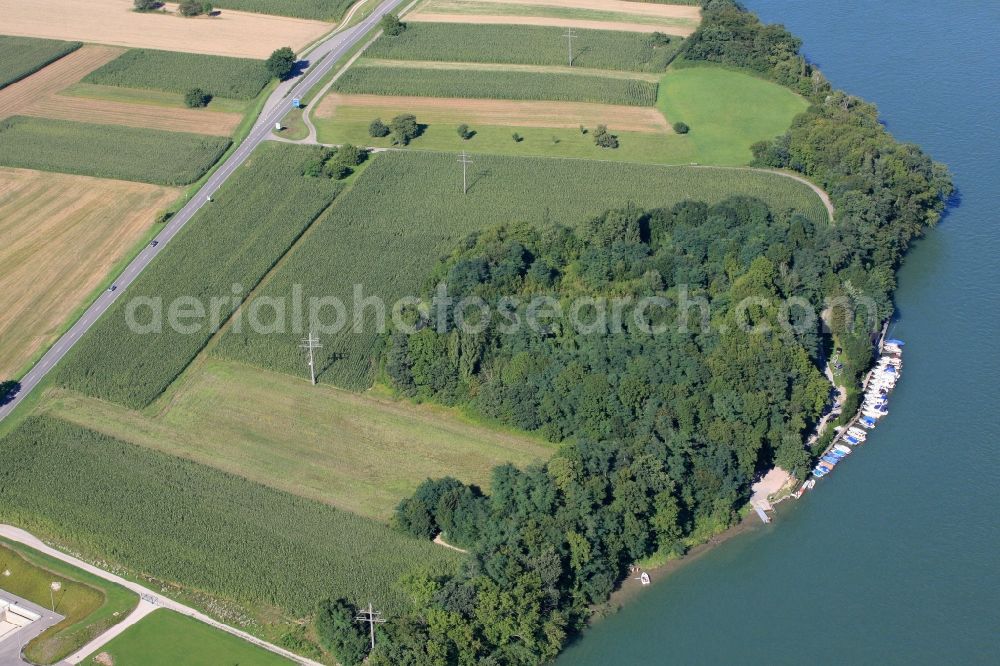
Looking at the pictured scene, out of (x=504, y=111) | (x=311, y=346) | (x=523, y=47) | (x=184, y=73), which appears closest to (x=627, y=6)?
(x=523, y=47)

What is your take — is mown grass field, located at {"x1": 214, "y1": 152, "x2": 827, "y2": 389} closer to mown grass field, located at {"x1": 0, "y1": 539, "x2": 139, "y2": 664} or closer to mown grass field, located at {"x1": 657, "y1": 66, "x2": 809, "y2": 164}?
mown grass field, located at {"x1": 657, "y1": 66, "x2": 809, "y2": 164}

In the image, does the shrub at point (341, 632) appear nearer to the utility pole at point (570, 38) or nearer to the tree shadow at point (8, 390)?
the tree shadow at point (8, 390)

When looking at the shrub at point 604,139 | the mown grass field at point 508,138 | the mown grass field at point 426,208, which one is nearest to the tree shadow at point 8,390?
the mown grass field at point 426,208

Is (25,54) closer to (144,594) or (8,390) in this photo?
(8,390)

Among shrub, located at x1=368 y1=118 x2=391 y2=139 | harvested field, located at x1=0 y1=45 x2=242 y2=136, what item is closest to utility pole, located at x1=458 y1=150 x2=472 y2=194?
shrub, located at x1=368 y1=118 x2=391 y2=139

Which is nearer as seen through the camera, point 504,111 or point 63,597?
point 63,597

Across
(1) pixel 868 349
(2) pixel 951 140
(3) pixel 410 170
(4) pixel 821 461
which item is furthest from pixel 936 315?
(3) pixel 410 170

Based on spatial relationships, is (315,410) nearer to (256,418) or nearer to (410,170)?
(256,418)
